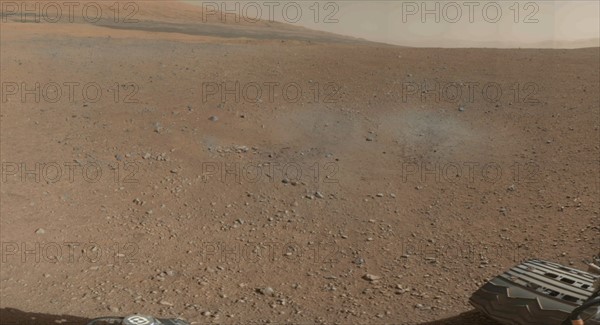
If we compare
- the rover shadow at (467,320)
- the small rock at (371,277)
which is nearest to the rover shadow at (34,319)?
the small rock at (371,277)

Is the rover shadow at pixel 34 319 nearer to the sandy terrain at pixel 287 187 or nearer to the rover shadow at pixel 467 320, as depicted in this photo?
the sandy terrain at pixel 287 187

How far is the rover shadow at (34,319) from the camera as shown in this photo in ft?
19.9

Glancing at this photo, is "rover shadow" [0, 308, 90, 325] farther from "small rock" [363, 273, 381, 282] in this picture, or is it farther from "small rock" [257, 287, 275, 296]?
"small rock" [363, 273, 381, 282]

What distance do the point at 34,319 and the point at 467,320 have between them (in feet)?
15.5

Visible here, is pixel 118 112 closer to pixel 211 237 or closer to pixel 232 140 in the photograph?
pixel 232 140

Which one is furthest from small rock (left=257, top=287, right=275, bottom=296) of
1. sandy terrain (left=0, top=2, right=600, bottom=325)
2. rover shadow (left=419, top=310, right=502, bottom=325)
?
rover shadow (left=419, top=310, right=502, bottom=325)

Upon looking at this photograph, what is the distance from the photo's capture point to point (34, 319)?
20.1ft

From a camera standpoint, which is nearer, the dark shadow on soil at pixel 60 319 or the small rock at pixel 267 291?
the dark shadow on soil at pixel 60 319

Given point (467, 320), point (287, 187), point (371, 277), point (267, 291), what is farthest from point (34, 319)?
point (467, 320)

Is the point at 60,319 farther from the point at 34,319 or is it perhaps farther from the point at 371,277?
the point at 371,277

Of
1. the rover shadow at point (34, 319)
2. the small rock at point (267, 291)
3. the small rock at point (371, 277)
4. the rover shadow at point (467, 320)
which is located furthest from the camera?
the small rock at point (371, 277)

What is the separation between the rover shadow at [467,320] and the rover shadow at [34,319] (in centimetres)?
388

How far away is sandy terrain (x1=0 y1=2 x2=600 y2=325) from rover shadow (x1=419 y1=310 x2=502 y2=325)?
26 mm

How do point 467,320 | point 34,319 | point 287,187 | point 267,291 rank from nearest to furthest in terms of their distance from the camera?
point 467,320 → point 34,319 → point 267,291 → point 287,187
